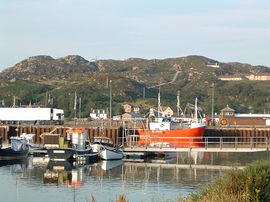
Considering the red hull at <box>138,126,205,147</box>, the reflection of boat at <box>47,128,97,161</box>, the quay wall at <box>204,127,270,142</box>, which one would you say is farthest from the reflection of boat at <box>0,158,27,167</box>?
the quay wall at <box>204,127,270,142</box>

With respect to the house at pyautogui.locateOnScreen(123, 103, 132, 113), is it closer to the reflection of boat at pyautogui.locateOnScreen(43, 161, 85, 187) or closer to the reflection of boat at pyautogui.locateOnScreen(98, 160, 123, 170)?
the reflection of boat at pyautogui.locateOnScreen(98, 160, 123, 170)

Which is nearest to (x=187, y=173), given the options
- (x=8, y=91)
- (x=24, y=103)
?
(x=24, y=103)

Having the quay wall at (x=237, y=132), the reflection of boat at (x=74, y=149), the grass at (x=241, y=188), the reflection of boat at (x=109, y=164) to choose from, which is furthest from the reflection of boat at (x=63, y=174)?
the quay wall at (x=237, y=132)

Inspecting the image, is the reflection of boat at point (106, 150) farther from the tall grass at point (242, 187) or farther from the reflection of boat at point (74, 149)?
the tall grass at point (242, 187)

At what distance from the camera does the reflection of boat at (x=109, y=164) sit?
1987 inches

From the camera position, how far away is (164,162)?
179ft

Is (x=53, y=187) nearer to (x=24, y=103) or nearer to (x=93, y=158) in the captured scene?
(x=93, y=158)

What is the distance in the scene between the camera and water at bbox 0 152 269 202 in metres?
34.8

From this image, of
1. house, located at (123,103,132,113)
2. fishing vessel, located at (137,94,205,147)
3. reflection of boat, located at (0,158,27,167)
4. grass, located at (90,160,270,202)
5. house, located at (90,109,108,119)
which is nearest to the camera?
grass, located at (90,160,270,202)

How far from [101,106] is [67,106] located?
816 cm

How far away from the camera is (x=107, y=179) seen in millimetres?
42156

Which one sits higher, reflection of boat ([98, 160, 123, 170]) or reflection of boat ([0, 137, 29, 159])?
reflection of boat ([0, 137, 29, 159])

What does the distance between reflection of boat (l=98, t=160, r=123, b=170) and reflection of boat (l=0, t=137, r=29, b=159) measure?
7915 mm

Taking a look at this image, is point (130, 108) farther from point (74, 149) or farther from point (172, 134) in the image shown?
point (74, 149)
